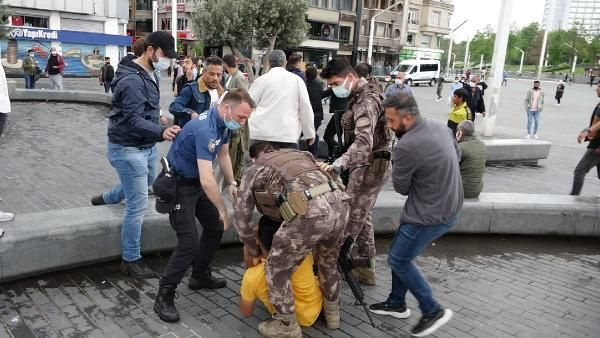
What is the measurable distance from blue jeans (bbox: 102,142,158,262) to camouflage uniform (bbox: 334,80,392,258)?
1.57 m

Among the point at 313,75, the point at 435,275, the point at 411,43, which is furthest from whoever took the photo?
the point at 411,43

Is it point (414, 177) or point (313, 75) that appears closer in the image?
point (414, 177)

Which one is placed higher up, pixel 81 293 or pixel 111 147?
pixel 111 147

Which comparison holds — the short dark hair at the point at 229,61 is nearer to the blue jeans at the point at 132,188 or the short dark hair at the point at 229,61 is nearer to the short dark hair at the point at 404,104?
the blue jeans at the point at 132,188

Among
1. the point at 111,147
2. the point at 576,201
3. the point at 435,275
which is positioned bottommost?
the point at 435,275

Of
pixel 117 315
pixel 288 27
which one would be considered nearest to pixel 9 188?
pixel 117 315

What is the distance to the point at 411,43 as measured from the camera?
6059 cm

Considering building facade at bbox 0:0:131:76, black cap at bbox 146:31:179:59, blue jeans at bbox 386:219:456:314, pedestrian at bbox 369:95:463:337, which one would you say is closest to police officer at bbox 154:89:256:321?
black cap at bbox 146:31:179:59

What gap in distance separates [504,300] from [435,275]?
2.20ft

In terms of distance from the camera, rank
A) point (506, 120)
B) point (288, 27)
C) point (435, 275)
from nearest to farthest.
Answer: point (435, 275)
point (506, 120)
point (288, 27)

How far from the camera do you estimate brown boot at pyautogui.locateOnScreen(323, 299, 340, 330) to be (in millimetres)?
3689

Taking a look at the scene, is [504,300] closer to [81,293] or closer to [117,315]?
[117,315]

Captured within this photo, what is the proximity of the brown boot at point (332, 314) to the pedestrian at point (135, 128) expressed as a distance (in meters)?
1.57

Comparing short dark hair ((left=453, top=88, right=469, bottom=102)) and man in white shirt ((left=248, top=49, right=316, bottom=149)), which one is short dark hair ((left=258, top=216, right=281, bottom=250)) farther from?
short dark hair ((left=453, top=88, right=469, bottom=102))
